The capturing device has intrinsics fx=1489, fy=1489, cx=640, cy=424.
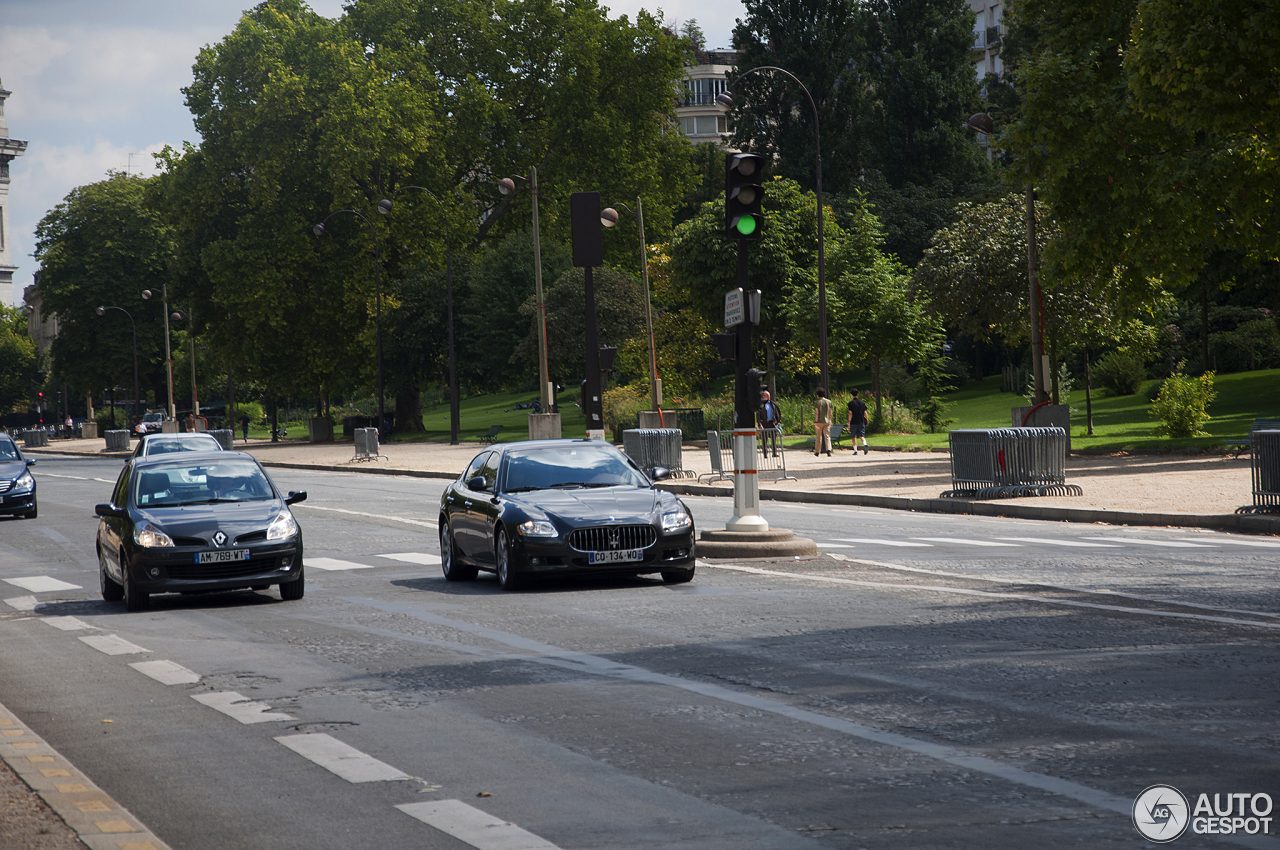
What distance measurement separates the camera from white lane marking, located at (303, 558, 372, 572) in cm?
1650

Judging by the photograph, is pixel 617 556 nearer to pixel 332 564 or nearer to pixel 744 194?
pixel 744 194

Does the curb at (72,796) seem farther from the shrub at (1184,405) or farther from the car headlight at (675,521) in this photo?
the shrub at (1184,405)

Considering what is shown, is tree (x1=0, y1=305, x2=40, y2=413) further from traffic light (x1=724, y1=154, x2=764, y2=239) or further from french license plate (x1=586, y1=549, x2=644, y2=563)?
french license plate (x1=586, y1=549, x2=644, y2=563)

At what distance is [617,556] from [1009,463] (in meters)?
11.6

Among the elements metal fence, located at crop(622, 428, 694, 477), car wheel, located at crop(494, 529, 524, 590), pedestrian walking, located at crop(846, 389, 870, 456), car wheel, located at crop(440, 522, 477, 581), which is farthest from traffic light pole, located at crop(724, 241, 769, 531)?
pedestrian walking, located at crop(846, 389, 870, 456)

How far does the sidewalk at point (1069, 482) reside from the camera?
19.8 meters

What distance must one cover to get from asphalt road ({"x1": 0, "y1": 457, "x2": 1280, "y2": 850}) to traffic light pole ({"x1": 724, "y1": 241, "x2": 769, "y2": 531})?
4.15 ft

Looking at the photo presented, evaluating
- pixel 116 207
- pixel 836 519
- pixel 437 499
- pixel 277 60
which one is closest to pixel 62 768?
pixel 836 519

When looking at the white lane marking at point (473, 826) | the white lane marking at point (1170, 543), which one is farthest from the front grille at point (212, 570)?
the white lane marking at point (1170, 543)

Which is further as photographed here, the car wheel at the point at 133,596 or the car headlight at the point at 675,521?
the car headlight at the point at 675,521

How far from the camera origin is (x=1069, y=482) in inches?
1003

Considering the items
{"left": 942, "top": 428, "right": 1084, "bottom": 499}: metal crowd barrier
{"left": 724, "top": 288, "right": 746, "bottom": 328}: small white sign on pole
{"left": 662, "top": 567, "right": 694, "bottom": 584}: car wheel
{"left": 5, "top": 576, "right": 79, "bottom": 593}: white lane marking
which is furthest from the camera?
{"left": 942, "top": 428, "right": 1084, "bottom": 499}: metal crowd barrier

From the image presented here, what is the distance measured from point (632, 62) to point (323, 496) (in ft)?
132

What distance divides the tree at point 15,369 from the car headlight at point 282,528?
133093mm
